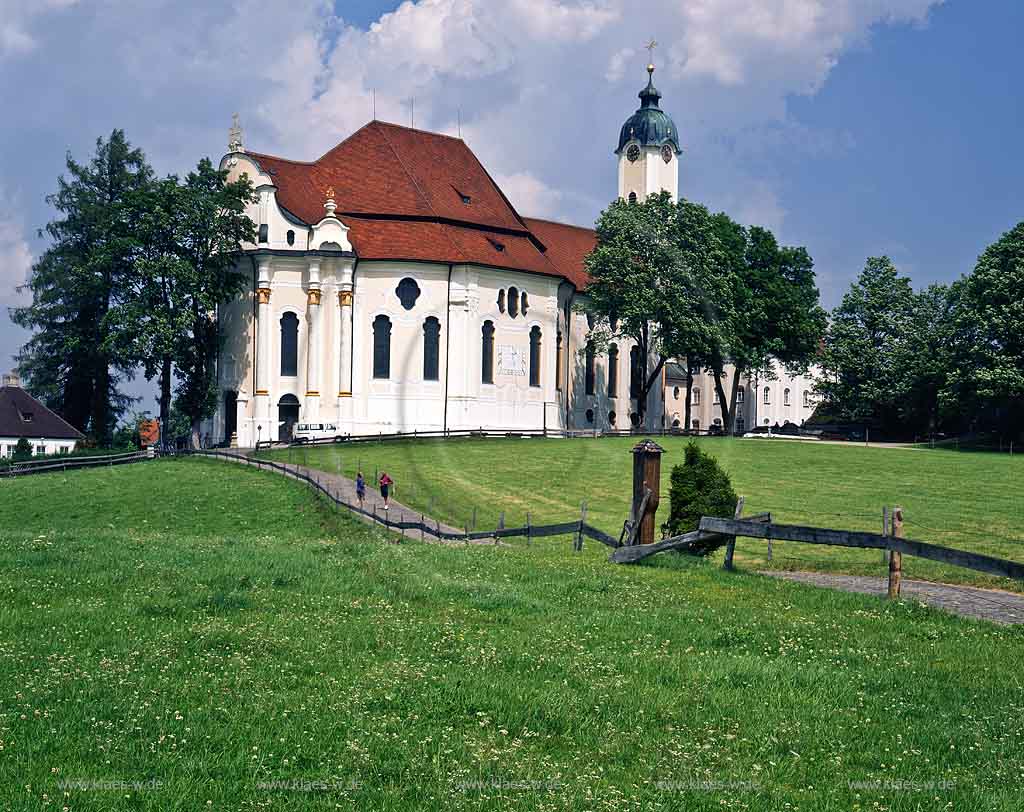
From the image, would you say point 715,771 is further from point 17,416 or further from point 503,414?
point 17,416

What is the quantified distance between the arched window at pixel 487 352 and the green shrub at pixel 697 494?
1827 inches

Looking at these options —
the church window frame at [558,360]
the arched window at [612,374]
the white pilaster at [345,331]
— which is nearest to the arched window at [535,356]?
the church window frame at [558,360]

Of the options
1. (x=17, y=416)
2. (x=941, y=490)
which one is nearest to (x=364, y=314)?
(x=17, y=416)

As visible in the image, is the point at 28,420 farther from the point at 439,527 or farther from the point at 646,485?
the point at 646,485

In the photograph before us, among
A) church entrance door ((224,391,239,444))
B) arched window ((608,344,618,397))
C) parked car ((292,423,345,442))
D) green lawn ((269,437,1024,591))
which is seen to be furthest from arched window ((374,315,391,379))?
arched window ((608,344,618,397))

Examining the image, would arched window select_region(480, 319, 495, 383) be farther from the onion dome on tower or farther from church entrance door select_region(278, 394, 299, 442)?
the onion dome on tower

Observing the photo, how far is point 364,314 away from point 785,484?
30957 millimetres

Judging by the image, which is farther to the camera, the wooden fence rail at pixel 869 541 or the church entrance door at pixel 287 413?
the church entrance door at pixel 287 413

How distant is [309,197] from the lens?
226 ft

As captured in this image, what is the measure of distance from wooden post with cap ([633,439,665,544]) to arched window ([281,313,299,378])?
48.1m

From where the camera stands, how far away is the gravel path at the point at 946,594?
1502 cm

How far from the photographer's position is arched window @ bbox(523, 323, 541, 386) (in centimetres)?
7088

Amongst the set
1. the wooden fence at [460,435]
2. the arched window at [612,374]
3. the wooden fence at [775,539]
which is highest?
the arched window at [612,374]

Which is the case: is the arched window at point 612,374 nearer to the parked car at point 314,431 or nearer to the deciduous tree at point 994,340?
the deciduous tree at point 994,340
